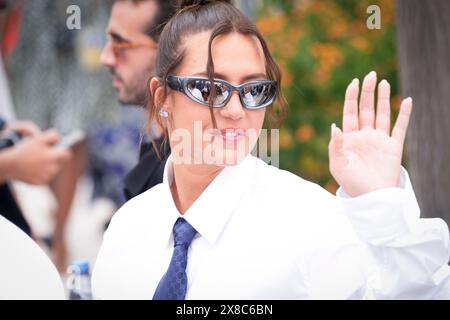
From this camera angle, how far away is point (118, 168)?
5223 mm

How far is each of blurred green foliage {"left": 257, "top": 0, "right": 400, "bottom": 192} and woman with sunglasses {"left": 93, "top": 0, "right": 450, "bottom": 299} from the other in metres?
2.17

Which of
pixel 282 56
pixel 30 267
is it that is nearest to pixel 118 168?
pixel 282 56

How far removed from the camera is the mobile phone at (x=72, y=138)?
→ 5.22 metres

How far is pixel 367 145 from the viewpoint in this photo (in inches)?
67.7

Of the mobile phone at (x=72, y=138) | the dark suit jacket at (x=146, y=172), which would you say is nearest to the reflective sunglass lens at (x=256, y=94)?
the dark suit jacket at (x=146, y=172)

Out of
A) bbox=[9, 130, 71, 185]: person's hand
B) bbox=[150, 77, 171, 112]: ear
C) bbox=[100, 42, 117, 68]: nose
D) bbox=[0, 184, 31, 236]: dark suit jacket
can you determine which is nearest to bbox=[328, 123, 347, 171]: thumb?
bbox=[150, 77, 171, 112]: ear

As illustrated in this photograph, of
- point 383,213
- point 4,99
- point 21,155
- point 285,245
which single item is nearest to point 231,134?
point 285,245

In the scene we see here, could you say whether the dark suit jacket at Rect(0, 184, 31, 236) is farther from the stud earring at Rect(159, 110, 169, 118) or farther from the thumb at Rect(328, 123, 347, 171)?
the thumb at Rect(328, 123, 347, 171)

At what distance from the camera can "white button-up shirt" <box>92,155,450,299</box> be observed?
1.64 metres

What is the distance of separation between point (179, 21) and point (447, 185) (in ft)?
4.94

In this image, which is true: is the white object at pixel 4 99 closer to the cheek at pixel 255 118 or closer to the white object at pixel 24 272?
the white object at pixel 24 272

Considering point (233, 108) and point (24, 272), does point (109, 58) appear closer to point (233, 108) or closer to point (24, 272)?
point (24, 272)

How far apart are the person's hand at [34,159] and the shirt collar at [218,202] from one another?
2.37m
